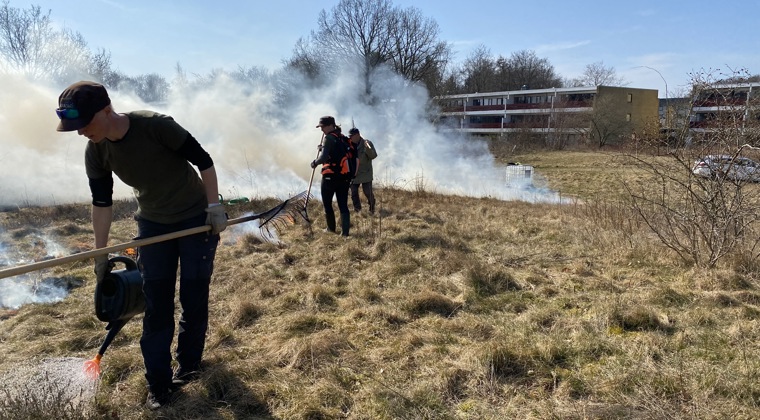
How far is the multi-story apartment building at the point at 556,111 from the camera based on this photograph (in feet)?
124

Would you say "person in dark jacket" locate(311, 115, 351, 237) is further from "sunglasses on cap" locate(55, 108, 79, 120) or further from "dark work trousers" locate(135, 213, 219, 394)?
"sunglasses on cap" locate(55, 108, 79, 120)

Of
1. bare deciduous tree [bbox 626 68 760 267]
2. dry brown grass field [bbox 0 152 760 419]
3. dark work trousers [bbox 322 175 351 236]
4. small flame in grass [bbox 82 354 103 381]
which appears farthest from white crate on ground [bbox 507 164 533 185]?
small flame in grass [bbox 82 354 103 381]

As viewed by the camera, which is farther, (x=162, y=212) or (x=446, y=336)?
(x=446, y=336)

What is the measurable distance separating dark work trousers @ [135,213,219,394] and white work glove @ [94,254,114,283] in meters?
0.18

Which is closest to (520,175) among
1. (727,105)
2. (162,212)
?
(727,105)

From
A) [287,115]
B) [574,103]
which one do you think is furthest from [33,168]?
[574,103]

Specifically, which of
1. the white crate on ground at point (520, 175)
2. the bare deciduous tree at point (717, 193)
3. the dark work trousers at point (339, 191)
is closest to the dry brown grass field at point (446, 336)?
the bare deciduous tree at point (717, 193)

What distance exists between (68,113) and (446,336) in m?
2.73

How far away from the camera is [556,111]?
41.5 meters

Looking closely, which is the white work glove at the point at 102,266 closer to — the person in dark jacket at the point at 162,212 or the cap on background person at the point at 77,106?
the person in dark jacket at the point at 162,212

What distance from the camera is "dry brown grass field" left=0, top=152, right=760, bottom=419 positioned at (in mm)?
2645

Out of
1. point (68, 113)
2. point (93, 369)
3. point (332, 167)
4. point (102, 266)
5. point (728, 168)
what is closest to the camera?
point (68, 113)

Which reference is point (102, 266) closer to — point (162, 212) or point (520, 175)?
point (162, 212)

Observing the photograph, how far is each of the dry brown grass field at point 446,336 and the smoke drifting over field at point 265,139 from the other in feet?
21.5
